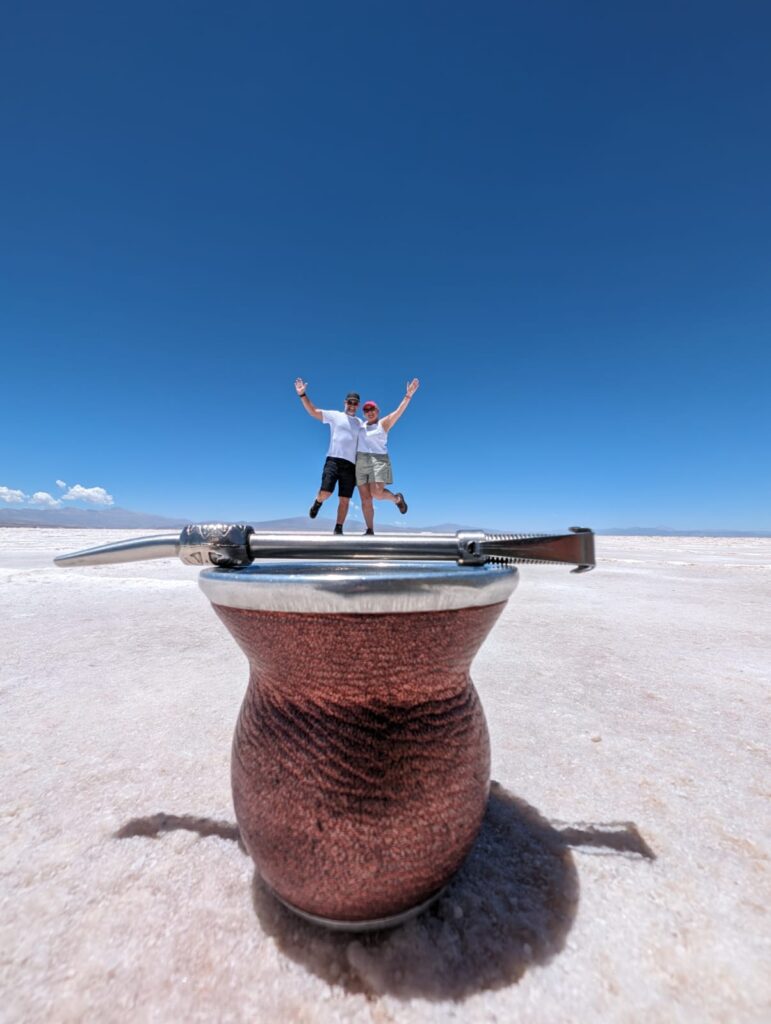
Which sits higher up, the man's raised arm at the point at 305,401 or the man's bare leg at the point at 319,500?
the man's raised arm at the point at 305,401

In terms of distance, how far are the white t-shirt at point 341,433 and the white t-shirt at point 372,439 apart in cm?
14

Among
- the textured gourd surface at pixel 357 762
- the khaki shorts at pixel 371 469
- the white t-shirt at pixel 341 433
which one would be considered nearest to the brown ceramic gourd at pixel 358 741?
the textured gourd surface at pixel 357 762

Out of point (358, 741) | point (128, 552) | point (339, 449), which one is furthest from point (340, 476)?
point (358, 741)

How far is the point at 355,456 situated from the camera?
5555 millimetres

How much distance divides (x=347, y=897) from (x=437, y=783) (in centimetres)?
23

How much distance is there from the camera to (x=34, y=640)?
269 cm

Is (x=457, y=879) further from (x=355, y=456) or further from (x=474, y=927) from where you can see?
(x=355, y=456)

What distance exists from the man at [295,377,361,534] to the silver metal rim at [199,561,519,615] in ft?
15.5

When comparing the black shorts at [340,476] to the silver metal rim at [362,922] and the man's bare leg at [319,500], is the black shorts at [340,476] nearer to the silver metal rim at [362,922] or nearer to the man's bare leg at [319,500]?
the man's bare leg at [319,500]

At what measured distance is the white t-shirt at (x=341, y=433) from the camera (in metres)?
5.30

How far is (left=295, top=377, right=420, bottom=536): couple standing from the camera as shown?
534 cm

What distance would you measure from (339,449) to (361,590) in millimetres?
4805

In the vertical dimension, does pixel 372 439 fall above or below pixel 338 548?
above

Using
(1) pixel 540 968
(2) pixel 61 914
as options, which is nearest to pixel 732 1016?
(1) pixel 540 968
